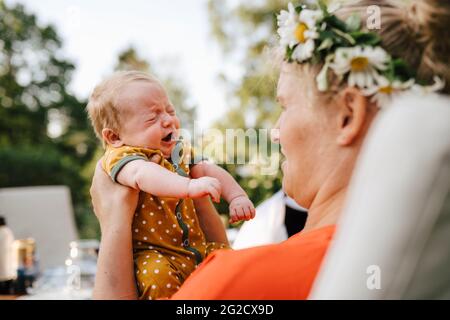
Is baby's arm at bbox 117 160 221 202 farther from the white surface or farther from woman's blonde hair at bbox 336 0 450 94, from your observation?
the white surface

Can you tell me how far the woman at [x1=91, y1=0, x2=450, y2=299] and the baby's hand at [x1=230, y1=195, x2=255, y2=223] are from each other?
0.19 metres

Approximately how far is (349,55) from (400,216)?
21.3 inches

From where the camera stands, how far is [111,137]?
5.65ft

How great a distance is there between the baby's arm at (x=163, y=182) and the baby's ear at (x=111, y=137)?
6.2 inches

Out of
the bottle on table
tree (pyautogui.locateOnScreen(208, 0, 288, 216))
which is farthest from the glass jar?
tree (pyautogui.locateOnScreen(208, 0, 288, 216))

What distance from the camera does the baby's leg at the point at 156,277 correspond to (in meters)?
1.48

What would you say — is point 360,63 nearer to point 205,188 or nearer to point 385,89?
point 385,89

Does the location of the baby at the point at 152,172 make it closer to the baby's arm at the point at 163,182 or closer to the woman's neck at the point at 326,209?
the baby's arm at the point at 163,182

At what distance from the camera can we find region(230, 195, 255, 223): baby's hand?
163 centimetres

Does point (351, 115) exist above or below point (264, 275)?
above

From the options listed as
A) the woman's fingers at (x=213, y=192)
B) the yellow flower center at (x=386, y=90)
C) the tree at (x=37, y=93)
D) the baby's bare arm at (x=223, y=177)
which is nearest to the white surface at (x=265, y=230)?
the baby's bare arm at (x=223, y=177)

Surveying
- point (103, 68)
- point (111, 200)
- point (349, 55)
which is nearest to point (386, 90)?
point (349, 55)
